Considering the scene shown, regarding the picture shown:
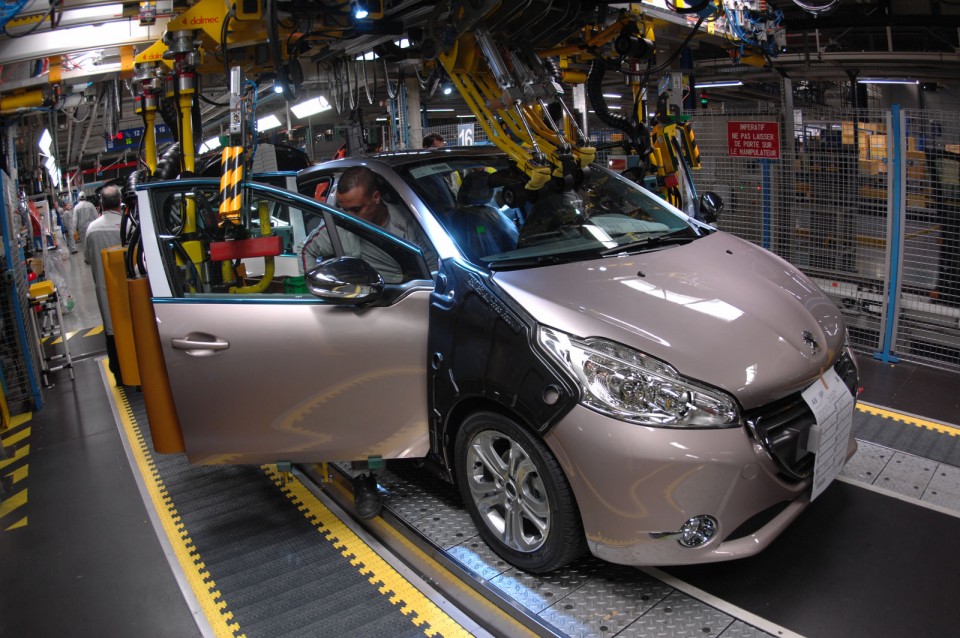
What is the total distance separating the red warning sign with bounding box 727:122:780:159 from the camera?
6.60 m

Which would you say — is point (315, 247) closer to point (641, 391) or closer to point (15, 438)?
point (641, 391)

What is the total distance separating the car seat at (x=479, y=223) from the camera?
3287 millimetres

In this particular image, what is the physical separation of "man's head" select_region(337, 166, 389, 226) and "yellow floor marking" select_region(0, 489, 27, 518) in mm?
2651

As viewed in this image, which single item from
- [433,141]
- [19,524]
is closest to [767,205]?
[433,141]

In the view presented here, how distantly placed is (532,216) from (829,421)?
162 centimetres

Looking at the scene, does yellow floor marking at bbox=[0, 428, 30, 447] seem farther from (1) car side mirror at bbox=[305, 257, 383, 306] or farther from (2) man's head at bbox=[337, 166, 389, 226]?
(1) car side mirror at bbox=[305, 257, 383, 306]

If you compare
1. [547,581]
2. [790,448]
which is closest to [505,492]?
[547,581]

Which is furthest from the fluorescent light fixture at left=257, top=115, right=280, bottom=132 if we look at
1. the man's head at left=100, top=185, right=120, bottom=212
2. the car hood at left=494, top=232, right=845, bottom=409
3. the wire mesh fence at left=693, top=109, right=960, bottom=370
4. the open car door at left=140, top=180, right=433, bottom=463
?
the car hood at left=494, top=232, right=845, bottom=409

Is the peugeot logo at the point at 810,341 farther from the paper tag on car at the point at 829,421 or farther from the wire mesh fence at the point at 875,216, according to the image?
the wire mesh fence at the point at 875,216

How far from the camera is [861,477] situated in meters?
3.72

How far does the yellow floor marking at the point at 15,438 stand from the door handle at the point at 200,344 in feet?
10.2

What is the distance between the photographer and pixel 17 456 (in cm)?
510

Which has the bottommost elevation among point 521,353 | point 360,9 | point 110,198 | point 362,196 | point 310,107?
point 521,353

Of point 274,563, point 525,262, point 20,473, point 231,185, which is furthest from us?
point 20,473
